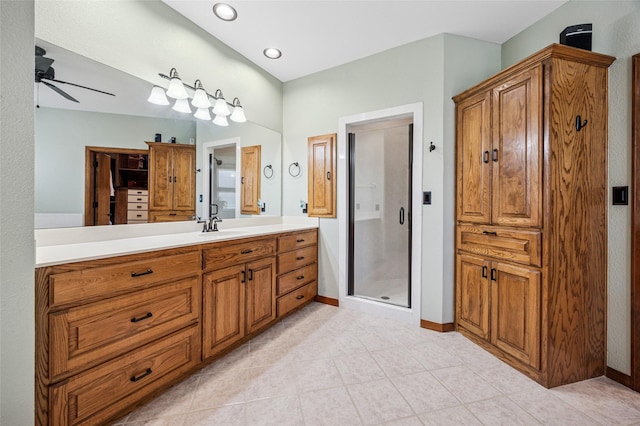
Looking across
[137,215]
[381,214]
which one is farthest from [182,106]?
[381,214]

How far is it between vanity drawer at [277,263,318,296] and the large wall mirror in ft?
3.02

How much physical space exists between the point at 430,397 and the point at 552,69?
6.82ft

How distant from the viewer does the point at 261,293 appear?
228 centimetres

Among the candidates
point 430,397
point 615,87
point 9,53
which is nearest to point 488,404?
point 430,397

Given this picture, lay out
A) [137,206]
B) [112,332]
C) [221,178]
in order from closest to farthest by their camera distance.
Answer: [112,332], [137,206], [221,178]

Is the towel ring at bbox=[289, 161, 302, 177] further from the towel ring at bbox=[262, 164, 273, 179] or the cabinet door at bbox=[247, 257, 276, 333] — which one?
the cabinet door at bbox=[247, 257, 276, 333]

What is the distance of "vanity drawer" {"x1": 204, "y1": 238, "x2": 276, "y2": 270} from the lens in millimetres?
1828

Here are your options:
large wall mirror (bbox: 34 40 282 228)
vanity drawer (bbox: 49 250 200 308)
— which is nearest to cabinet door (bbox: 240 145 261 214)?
large wall mirror (bbox: 34 40 282 228)

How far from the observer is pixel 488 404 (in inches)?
59.5

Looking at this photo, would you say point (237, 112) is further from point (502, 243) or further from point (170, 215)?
point (502, 243)

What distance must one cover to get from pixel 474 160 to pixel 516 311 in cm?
115

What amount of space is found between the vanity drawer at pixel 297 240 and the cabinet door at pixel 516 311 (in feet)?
5.55

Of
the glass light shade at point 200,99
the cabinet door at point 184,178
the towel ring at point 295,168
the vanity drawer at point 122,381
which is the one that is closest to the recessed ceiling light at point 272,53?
the glass light shade at point 200,99

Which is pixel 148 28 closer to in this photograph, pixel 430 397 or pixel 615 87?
pixel 430 397
